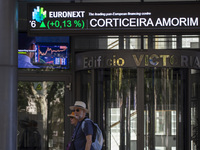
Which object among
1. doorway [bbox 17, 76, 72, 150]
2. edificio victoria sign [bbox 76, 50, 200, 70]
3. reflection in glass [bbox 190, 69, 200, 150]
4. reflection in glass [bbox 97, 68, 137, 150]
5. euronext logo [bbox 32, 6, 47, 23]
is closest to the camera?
euronext logo [bbox 32, 6, 47, 23]

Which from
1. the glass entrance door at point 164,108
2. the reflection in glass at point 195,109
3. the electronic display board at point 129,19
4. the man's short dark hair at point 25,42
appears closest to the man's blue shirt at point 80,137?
the electronic display board at point 129,19

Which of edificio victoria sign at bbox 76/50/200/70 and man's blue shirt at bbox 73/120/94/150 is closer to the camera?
man's blue shirt at bbox 73/120/94/150

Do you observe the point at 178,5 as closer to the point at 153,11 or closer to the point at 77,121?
the point at 153,11

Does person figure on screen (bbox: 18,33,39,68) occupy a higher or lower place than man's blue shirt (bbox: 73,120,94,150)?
higher

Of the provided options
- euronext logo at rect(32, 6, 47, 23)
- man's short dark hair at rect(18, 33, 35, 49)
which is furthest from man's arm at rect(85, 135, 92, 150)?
man's short dark hair at rect(18, 33, 35, 49)

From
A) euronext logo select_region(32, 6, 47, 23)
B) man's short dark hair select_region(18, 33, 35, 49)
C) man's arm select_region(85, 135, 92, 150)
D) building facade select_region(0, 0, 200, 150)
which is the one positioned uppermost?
euronext logo select_region(32, 6, 47, 23)

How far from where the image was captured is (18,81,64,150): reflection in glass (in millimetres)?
10156

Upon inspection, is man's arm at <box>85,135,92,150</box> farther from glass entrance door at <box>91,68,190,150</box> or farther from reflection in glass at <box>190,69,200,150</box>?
reflection in glass at <box>190,69,200,150</box>

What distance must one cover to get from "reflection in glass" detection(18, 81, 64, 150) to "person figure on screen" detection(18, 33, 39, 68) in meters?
0.42

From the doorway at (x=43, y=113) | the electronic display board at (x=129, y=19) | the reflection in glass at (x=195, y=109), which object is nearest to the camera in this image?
the electronic display board at (x=129, y=19)

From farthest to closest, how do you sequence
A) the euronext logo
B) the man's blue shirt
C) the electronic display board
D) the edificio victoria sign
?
A: the edificio victoria sign → the euronext logo → the electronic display board → the man's blue shirt

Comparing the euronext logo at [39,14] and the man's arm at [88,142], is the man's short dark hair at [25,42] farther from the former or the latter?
the man's arm at [88,142]

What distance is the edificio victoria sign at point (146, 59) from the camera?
945cm

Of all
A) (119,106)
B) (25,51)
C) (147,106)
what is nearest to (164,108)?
(147,106)
